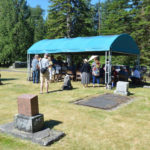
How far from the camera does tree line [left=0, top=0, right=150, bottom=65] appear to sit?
19.5 m

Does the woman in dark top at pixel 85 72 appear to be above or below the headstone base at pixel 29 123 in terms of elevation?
above

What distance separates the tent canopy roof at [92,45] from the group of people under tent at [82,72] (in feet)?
2.54

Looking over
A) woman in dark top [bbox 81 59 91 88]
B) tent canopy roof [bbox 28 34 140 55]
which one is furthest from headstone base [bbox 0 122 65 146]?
tent canopy roof [bbox 28 34 140 55]

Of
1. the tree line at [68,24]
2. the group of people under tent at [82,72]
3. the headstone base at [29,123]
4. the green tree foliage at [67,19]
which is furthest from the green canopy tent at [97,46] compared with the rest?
the green tree foliage at [67,19]

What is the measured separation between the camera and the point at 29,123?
3.84 meters

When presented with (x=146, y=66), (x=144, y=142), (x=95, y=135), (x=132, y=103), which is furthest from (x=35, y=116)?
(x=146, y=66)

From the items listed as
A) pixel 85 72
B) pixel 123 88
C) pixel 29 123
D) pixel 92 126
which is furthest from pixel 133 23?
pixel 29 123

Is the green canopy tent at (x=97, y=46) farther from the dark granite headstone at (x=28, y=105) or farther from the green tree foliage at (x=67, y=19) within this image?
the green tree foliage at (x=67, y=19)

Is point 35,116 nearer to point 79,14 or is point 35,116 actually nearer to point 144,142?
point 144,142

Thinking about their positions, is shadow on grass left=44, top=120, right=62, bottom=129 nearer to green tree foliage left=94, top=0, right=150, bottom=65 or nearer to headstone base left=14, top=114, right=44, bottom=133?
headstone base left=14, top=114, right=44, bottom=133

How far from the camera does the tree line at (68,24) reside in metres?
19.5

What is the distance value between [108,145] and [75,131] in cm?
91

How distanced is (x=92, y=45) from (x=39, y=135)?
835 cm

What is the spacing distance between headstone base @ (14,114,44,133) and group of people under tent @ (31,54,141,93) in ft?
14.4
